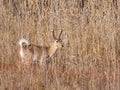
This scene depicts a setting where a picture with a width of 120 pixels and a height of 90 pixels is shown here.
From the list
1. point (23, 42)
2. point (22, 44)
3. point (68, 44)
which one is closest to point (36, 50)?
point (22, 44)

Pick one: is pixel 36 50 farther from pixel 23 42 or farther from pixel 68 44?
pixel 68 44

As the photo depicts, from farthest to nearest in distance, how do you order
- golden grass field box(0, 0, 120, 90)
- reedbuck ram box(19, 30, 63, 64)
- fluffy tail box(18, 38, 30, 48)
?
reedbuck ram box(19, 30, 63, 64)
fluffy tail box(18, 38, 30, 48)
golden grass field box(0, 0, 120, 90)

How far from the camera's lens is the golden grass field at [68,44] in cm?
470

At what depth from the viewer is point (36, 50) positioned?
710 centimetres

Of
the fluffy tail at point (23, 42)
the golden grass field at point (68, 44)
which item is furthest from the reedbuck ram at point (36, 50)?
the golden grass field at point (68, 44)

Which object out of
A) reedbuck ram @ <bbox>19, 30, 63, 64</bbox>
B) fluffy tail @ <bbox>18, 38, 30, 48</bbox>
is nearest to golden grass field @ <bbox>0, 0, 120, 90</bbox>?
fluffy tail @ <bbox>18, 38, 30, 48</bbox>

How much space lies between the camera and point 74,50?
18.0ft

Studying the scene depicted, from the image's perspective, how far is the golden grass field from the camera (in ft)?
15.4

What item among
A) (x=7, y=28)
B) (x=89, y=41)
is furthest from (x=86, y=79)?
(x=7, y=28)

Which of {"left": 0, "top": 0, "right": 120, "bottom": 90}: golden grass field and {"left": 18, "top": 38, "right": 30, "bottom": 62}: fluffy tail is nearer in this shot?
{"left": 0, "top": 0, "right": 120, "bottom": 90}: golden grass field

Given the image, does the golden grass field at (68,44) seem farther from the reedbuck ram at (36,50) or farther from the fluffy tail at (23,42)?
the reedbuck ram at (36,50)

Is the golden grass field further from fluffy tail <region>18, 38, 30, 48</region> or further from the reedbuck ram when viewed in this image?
the reedbuck ram

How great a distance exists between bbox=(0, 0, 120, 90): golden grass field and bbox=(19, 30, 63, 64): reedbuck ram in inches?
9.3

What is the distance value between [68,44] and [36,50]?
1.50 metres
